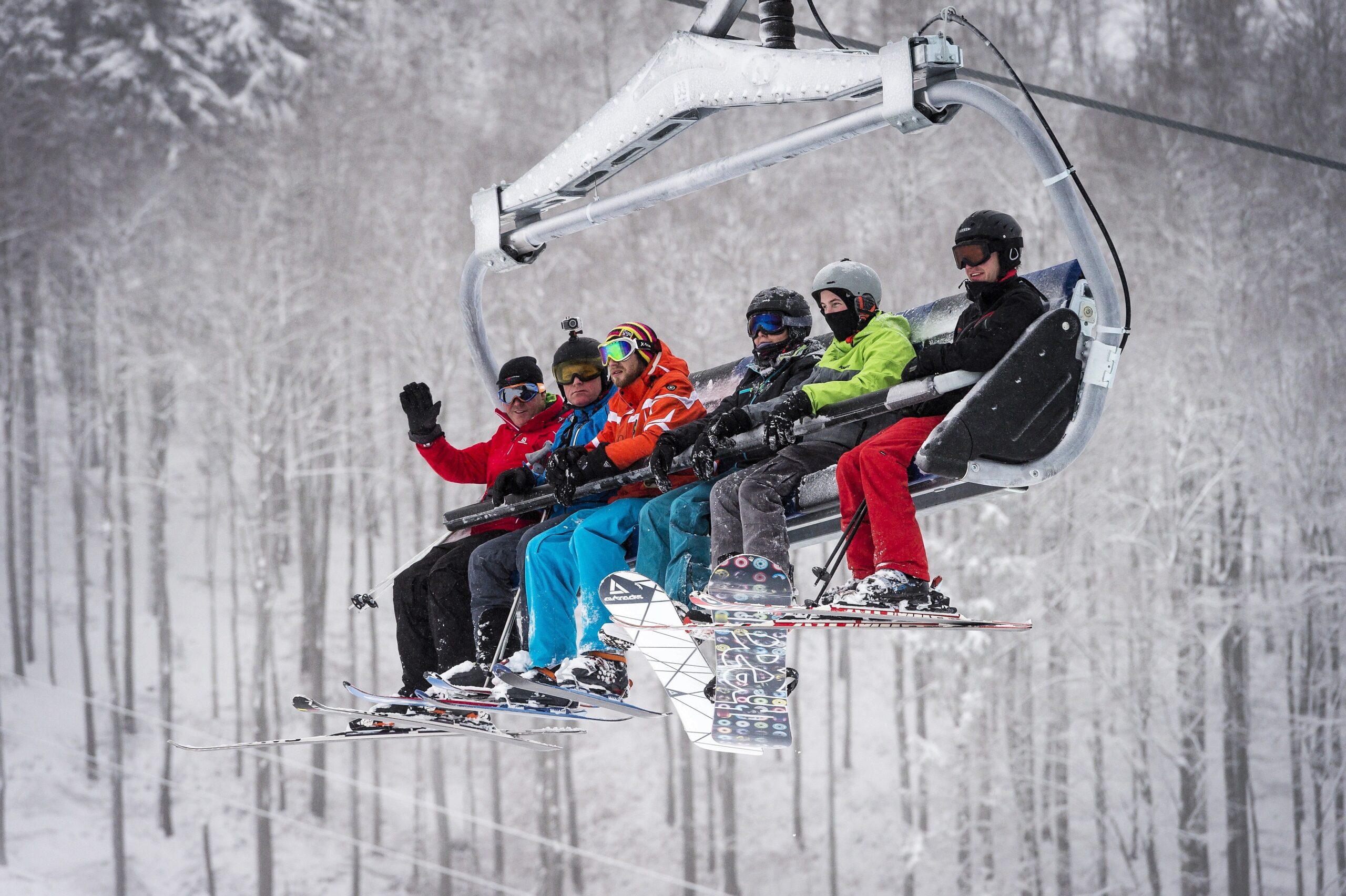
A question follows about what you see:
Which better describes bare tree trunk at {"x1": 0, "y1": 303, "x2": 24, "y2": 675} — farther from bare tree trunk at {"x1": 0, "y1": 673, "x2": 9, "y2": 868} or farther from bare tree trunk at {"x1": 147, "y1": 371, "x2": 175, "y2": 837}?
bare tree trunk at {"x1": 147, "y1": 371, "x2": 175, "y2": 837}

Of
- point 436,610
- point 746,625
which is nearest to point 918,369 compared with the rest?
point 746,625

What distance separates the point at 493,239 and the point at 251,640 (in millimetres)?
16161

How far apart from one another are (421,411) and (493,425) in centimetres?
1533

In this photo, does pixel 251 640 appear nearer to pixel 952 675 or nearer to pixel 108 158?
pixel 108 158

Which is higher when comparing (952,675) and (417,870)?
(952,675)

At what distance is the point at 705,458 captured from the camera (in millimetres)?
3953

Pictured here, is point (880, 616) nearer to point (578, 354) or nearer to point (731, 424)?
point (731, 424)

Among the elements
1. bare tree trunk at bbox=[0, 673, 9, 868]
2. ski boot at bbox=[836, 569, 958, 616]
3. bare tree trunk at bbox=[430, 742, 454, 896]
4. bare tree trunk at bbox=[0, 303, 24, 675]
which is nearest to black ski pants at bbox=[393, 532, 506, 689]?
ski boot at bbox=[836, 569, 958, 616]

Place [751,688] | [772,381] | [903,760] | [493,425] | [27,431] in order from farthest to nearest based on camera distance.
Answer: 1. [27,431]
2. [493,425]
3. [903,760]
4. [772,381]
5. [751,688]

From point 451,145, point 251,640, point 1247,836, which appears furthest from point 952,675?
point 451,145

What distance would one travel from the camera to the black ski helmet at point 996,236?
3809 millimetres

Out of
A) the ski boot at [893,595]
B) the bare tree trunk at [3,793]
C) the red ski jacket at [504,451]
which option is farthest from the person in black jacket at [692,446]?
the bare tree trunk at [3,793]

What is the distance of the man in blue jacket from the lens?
191 inches

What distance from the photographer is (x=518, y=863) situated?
18203 millimetres
